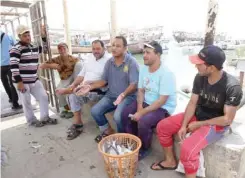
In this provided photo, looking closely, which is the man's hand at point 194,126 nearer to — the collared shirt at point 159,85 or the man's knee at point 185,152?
the man's knee at point 185,152

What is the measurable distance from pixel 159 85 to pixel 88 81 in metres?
1.15

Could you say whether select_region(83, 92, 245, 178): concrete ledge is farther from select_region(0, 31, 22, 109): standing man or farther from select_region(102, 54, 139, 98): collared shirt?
select_region(0, 31, 22, 109): standing man

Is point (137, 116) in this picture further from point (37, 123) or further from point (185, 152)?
point (37, 123)

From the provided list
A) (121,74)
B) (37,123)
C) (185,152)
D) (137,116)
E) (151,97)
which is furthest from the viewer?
(37,123)

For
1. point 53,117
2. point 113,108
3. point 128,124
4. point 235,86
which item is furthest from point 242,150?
point 53,117

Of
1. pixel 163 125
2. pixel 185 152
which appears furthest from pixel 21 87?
pixel 185 152

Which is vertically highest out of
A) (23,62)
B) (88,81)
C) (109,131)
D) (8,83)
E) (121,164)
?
(23,62)

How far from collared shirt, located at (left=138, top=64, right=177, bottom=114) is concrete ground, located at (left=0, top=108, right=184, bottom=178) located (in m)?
0.65

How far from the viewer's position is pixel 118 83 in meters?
2.44

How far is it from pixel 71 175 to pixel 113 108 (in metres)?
0.93

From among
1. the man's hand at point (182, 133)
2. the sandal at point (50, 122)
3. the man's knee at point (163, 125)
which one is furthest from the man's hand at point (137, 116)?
the sandal at point (50, 122)

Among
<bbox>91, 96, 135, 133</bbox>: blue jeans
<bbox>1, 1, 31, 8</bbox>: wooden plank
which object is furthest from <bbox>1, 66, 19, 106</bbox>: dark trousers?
<bbox>91, 96, 135, 133</bbox>: blue jeans

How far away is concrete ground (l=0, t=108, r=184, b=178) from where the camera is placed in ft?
6.60

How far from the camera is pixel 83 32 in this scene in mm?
21625
